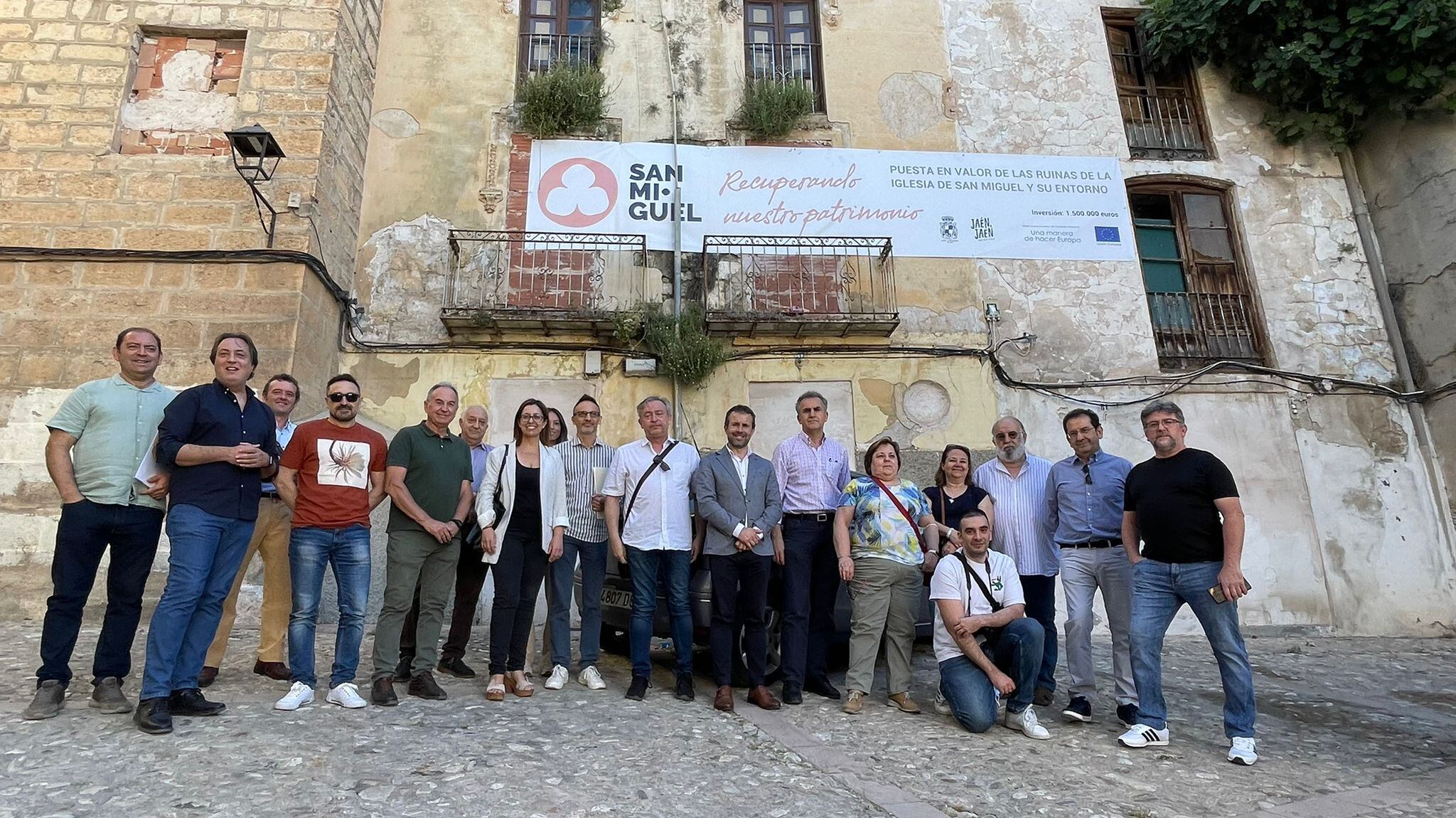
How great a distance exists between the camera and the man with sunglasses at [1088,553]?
426 centimetres

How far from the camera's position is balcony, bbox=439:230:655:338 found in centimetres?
827

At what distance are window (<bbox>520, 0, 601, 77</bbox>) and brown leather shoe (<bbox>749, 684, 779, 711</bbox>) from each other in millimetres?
7686

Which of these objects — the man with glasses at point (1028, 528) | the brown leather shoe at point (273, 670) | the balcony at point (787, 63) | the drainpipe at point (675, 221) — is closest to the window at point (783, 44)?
the balcony at point (787, 63)

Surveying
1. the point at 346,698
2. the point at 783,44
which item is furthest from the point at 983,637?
the point at 783,44

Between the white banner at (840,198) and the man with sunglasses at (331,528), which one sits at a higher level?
the white banner at (840,198)

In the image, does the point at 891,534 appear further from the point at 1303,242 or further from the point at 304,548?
the point at 1303,242

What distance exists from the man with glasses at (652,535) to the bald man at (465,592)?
31.4 inches

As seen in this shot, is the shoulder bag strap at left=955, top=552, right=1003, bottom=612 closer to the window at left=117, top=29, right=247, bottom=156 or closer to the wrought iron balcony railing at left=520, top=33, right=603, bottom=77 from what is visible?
the window at left=117, top=29, right=247, bottom=156

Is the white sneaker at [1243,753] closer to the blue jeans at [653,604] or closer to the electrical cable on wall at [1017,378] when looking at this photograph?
the blue jeans at [653,604]

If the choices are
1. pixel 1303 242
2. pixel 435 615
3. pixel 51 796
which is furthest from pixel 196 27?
pixel 1303 242

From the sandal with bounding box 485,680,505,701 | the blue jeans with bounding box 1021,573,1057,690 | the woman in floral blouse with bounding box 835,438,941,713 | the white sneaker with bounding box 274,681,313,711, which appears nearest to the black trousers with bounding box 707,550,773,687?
the woman in floral blouse with bounding box 835,438,941,713

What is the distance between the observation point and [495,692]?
13.3ft

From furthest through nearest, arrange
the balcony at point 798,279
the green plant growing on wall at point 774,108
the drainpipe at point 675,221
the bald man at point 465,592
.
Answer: the green plant growing on wall at point 774,108 < the balcony at point 798,279 < the drainpipe at point 675,221 < the bald man at point 465,592

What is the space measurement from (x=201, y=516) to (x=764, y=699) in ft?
8.95
